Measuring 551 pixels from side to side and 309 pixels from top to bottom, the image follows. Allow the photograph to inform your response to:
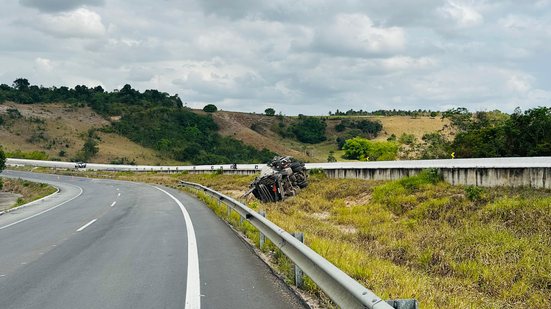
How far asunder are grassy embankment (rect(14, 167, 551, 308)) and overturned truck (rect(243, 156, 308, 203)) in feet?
12.3

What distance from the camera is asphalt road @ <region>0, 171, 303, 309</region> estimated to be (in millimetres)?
6523

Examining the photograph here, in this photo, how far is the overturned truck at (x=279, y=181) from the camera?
85.6ft

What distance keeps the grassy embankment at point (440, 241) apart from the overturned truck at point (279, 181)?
3.75 metres

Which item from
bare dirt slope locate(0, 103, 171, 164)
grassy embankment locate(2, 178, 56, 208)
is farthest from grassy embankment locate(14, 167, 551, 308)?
bare dirt slope locate(0, 103, 171, 164)

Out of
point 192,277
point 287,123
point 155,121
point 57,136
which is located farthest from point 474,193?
point 287,123

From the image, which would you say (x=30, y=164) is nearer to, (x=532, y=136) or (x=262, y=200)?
(x=262, y=200)

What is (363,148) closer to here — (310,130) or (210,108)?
(310,130)

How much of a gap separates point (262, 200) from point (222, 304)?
66.7 ft

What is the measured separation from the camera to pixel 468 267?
9.13 meters

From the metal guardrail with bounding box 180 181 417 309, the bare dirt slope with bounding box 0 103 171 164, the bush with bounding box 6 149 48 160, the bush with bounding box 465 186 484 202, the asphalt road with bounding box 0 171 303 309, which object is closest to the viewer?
the metal guardrail with bounding box 180 181 417 309

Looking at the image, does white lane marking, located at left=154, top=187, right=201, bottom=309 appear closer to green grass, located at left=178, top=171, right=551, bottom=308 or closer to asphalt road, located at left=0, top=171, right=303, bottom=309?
asphalt road, located at left=0, top=171, right=303, bottom=309

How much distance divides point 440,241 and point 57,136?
10587 cm

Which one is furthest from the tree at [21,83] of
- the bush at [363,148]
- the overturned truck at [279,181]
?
the overturned truck at [279,181]

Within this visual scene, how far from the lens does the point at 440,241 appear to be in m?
11.6
